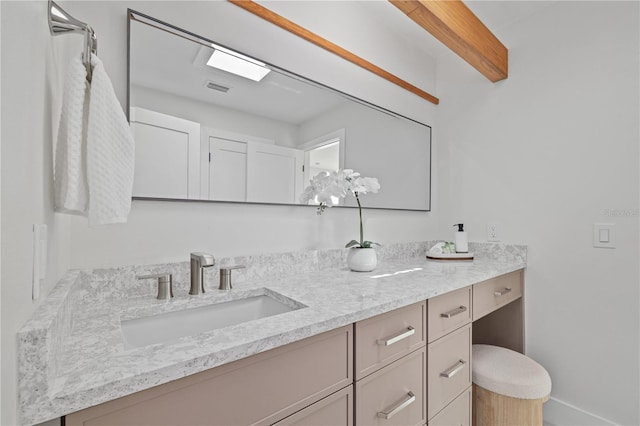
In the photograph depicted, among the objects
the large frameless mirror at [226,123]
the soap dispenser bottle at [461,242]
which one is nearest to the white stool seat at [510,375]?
the soap dispenser bottle at [461,242]

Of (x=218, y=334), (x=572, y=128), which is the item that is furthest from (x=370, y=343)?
(x=572, y=128)

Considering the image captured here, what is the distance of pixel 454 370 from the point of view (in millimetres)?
1266

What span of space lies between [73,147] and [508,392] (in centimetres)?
179

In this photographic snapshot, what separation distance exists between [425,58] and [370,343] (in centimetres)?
214

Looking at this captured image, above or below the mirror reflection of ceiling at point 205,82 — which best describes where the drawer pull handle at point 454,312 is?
below

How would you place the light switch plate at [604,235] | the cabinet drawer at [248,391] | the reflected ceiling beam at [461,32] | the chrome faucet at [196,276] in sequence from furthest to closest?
the light switch plate at [604,235], the reflected ceiling beam at [461,32], the chrome faucet at [196,276], the cabinet drawer at [248,391]

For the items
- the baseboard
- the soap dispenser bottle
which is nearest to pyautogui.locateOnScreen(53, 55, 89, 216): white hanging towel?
the soap dispenser bottle

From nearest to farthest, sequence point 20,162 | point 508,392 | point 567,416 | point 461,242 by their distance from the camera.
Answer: point 20,162 → point 508,392 → point 567,416 → point 461,242

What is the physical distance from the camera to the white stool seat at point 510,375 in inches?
52.4

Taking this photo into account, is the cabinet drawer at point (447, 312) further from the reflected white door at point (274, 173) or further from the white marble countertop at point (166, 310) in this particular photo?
the reflected white door at point (274, 173)

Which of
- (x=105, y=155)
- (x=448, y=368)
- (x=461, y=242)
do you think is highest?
(x=105, y=155)

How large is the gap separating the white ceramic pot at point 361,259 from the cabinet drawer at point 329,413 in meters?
0.68

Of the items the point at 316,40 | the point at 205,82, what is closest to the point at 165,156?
the point at 205,82

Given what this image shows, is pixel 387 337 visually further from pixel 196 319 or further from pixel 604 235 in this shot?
pixel 604 235
